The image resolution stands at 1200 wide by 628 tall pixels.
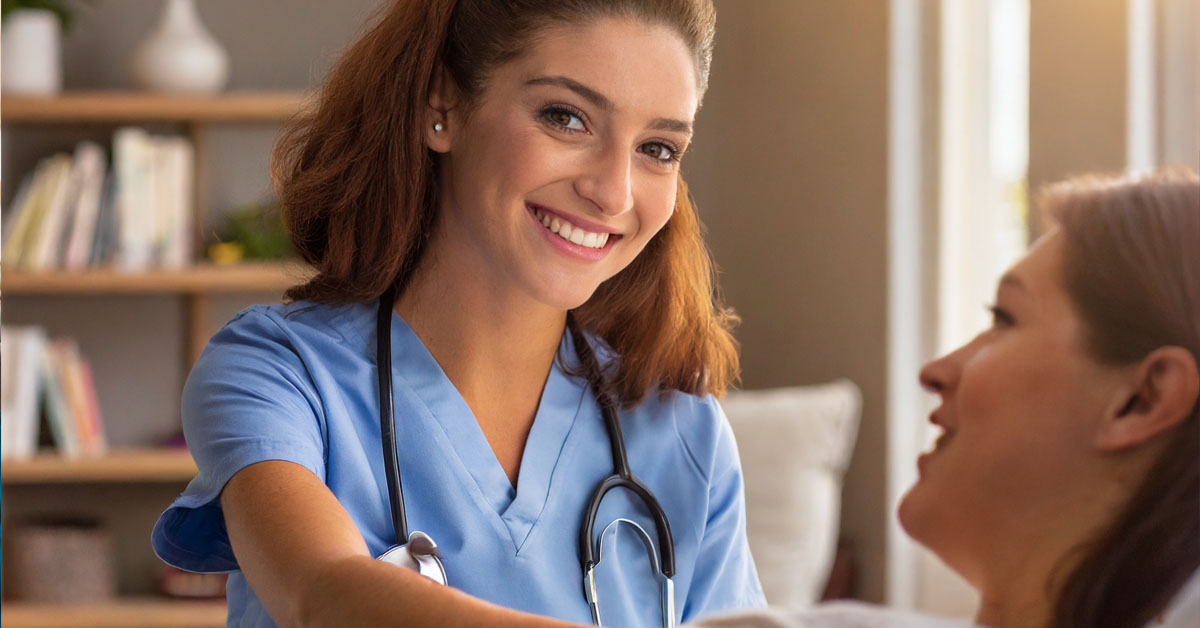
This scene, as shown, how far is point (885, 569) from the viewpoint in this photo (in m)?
2.49

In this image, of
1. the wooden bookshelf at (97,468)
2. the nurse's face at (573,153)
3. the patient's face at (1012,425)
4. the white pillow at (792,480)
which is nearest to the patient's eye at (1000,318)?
the patient's face at (1012,425)

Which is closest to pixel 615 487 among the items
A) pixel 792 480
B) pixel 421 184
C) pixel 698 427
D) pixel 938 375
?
pixel 698 427

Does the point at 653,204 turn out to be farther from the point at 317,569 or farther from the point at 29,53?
the point at 29,53

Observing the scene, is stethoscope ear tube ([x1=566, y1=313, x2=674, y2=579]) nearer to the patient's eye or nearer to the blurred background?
the patient's eye

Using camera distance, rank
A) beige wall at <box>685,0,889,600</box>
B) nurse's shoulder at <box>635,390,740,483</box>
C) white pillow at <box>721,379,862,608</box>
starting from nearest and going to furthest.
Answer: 1. nurse's shoulder at <box>635,390,740,483</box>
2. white pillow at <box>721,379,862,608</box>
3. beige wall at <box>685,0,889,600</box>

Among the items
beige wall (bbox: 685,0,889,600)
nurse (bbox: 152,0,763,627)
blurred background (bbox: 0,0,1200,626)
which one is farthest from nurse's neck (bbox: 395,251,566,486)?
beige wall (bbox: 685,0,889,600)

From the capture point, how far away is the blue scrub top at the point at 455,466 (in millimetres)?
921

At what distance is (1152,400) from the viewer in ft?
1.54

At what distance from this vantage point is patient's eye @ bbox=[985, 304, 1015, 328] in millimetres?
527

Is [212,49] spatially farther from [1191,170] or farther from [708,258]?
[1191,170]

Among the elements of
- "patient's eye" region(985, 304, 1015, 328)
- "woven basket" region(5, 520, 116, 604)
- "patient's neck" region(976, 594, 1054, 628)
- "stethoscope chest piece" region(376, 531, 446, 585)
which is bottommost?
"woven basket" region(5, 520, 116, 604)

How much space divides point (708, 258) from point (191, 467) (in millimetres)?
1811

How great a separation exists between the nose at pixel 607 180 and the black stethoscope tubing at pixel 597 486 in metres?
0.23

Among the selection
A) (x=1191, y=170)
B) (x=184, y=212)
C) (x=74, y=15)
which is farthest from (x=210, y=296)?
(x=1191, y=170)
